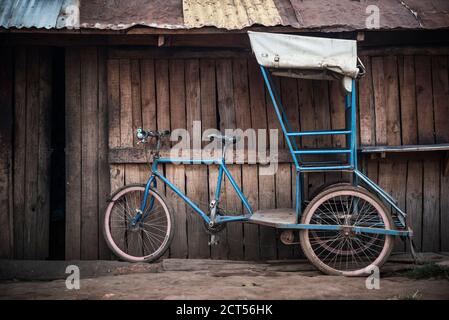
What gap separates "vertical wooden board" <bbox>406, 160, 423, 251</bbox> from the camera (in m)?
5.95

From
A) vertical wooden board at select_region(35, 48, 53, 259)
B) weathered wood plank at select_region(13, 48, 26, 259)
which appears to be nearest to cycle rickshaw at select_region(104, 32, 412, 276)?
vertical wooden board at select_region(35, 48, 53, 259)

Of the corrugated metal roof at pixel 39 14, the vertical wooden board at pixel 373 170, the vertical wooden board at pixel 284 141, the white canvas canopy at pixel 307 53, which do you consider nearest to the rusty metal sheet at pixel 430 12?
the white canvas canopy at pixel 307 53

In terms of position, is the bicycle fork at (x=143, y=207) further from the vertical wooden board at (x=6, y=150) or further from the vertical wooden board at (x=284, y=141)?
the vertical wooden board at (x=6, y=150)

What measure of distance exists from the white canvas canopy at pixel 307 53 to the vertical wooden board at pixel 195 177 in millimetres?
1277

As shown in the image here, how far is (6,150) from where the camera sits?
19.5ft

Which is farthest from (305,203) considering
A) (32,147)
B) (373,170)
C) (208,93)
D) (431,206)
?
(32,147)

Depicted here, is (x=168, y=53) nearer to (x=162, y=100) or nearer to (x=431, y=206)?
(x=162, y=100)

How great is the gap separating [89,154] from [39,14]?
174cm

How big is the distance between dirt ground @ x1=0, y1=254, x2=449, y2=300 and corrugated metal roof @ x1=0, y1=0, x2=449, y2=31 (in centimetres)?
262

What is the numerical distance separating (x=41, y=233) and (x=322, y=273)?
137 inches

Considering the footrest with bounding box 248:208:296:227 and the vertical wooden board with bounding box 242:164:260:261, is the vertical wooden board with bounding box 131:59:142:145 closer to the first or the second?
the vertical wooden board with bounding box 242:164:260:261

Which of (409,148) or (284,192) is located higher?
(409,148)
